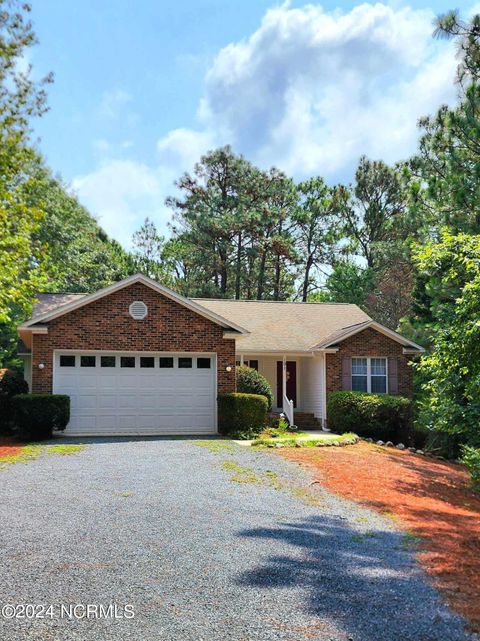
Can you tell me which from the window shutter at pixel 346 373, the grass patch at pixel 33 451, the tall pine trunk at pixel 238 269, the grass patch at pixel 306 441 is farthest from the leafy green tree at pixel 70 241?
the grass patch at pixel 306 441

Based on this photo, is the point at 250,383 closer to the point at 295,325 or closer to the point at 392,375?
the point at 295,325

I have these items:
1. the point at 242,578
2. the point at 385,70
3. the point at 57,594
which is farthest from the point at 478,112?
the point at 57,594

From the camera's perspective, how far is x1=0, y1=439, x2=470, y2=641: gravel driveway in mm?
4066

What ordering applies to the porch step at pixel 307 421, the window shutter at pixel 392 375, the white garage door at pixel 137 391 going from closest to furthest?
the white garage door at pixel 137 391 < the window shutter at pixel 392 375 < the porch step at pixel 307 421

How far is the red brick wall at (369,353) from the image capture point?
64.3 feet

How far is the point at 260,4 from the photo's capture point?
11.9 m

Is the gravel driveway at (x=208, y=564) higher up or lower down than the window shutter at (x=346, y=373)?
lower down

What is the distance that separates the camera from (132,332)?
1661 centimetres

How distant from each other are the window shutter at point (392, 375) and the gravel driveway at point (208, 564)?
36.1ft

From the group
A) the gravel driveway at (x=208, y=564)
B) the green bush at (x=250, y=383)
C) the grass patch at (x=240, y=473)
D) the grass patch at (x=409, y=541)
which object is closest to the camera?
the gravel driveway at (x=208, y=564)

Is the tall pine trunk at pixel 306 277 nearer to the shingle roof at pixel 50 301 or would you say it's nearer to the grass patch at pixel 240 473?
the shingle roof at pixel 50 301

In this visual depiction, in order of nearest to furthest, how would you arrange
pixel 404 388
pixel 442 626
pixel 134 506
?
pixel 442 626 < pixel 134 506 < pixel 404 388

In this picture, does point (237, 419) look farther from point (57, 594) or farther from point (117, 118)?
point (57, 594)

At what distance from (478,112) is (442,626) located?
42.0 feet
